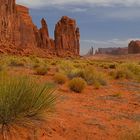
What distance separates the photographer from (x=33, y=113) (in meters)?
7.27

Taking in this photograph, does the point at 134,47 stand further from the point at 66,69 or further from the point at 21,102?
the point at 21,102

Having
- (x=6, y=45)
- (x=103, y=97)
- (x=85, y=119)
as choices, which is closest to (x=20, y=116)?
(x=85, y=119)

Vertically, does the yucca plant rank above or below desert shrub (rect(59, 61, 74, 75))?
above

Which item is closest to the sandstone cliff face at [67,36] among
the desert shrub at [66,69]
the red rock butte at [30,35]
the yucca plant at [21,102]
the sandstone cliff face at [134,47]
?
the red rock butte at [30,35]

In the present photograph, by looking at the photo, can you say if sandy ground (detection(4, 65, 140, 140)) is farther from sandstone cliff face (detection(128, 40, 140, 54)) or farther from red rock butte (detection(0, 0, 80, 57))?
sandstone cliff face (detection(128, 40, 140, 54))

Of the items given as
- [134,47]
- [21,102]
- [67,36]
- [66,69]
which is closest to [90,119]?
[21,102]

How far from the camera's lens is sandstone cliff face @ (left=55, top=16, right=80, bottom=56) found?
110238 millimetres

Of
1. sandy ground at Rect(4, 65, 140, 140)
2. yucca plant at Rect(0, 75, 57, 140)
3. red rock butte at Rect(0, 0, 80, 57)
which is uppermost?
red rock butte at Rect(0, 0, 80, 57)

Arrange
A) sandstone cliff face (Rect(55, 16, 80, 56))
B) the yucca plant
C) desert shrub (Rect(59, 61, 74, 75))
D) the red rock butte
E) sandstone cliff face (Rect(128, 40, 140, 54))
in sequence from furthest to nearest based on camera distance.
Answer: sandstone cliff face (Rect(128, 40, 140, 54))
sandstone cliff face (Rect(55, 16, 80, 56))
the red rock butte
desert shrub (Rect(59, 61, 74, 75))
the yucca plant

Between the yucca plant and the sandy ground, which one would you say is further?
the sandy ground

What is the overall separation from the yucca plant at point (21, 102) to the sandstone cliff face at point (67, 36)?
100m

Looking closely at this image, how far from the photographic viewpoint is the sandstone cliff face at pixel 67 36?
110238 mm

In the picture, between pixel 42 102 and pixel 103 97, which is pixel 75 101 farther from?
pixel 42 102


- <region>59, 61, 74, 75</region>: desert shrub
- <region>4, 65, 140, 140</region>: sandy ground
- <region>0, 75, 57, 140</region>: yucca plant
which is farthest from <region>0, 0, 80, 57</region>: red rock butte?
<region>0, 75, 57, 140</region>: yucca plant
